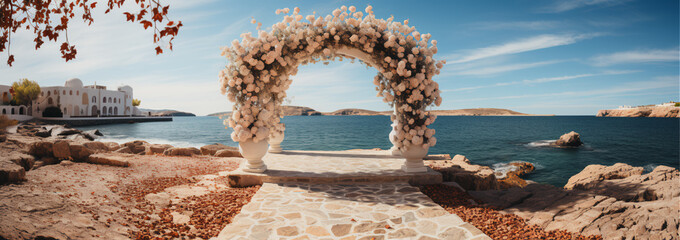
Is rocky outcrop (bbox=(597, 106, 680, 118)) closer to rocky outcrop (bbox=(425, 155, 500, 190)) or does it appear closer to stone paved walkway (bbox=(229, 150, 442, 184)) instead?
rocky outcrop (bbox=(425, 155, 500, 190))

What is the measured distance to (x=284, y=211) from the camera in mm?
4547

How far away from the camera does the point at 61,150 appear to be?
808cm

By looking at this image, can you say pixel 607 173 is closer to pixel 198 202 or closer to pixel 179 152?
pixel 198 202

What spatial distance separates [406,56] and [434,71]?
0.64m

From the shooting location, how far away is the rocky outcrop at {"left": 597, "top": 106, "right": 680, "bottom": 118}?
281ft

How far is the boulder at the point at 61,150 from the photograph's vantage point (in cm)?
807

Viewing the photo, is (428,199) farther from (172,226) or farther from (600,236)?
(172,226)

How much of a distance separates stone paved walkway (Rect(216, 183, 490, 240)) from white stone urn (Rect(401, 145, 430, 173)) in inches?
29.2

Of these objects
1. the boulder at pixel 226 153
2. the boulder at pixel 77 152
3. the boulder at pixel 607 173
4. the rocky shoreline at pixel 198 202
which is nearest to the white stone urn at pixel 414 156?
the rocky shoreline at pixel 198 202

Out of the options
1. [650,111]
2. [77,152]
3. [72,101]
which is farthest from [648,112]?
[72,101]

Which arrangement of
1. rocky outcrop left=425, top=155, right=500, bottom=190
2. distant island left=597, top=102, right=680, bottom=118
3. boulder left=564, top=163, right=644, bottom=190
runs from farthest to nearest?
1. distant island left=597, top=102, right=680, bottom=118
2. boulder left=564, top=163, right=644, bottom=190
3. rocky outcrop left=425, top=155, right=500, bottom=190

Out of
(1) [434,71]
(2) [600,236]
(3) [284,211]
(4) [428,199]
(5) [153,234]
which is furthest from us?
(1) [434,71]

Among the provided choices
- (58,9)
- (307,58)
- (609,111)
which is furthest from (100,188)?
(609,111)

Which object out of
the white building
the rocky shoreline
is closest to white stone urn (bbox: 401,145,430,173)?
the rocky shoreline
